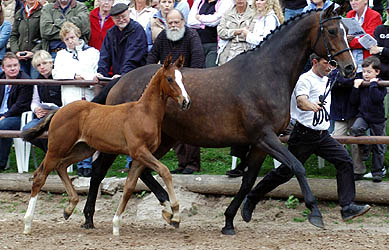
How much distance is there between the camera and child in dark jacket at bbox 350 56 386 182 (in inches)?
332

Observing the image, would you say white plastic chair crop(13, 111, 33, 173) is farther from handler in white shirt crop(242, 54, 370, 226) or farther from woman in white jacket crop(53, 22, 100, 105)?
handler in white shirt crop(242, 54, 370, 226)

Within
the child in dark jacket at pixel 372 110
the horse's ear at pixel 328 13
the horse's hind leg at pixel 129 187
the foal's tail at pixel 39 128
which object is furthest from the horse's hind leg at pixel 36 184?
the child in dark jacket at pixel 372 110

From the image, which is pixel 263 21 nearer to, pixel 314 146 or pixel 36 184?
pixel 314 146

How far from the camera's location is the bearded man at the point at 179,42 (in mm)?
9039

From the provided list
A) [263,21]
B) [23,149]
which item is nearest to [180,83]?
[263,21]

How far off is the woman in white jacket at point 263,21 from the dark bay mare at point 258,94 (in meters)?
1.92

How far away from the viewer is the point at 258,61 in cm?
741

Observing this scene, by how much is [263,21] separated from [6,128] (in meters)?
4.00

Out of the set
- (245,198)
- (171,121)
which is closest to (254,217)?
(245,198)

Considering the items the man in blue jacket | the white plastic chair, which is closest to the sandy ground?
the white plastic chair

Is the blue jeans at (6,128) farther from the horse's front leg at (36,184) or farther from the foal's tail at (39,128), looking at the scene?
the horse's front leg at (36,184)

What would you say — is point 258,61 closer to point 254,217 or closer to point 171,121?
point 171,121

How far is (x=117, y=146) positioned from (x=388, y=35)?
4298 millimetres

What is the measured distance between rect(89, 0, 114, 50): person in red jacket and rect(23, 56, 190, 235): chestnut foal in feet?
11.1
